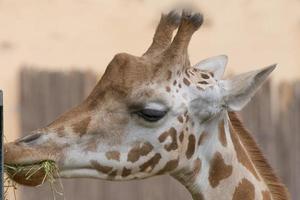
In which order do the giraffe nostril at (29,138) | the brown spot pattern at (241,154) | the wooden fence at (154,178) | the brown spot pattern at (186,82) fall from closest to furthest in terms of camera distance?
the giraffe nostril at (29,138) → the brown spot pattern at (186,82) → the brown spot pattern at (241,154) → the wooden fence at (154,178)

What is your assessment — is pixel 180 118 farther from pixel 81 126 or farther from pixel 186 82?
pixel 81 126

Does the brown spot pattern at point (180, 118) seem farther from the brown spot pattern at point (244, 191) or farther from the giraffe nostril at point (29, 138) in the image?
the giraffe nostril at point (29, 138)

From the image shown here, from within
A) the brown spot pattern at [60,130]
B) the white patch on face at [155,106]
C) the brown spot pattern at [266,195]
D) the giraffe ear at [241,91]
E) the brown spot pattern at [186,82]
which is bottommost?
the brown spot pattern at [266,195]

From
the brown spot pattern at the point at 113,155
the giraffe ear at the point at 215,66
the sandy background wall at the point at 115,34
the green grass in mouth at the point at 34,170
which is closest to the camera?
the green grass in mouth at the point at 34,170

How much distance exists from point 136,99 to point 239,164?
0.65 meters

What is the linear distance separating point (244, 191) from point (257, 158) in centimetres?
26

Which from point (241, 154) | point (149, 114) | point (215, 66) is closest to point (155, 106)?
point (149, 114)

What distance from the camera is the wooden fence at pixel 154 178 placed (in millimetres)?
12688

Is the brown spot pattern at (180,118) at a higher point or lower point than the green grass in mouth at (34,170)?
higher

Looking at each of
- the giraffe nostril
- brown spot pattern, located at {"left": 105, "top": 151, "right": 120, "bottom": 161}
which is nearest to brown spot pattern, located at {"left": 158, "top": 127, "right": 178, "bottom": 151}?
brown spot pattern, located at {"left": 105, "top": 151, "right": 120, "bottom": 161}

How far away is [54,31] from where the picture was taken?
14430mm

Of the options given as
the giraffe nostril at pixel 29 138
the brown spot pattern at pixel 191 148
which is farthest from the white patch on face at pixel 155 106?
the giraffe nostril at pixel 29 138

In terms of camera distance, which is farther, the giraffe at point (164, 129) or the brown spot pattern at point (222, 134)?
the brown spot pattern at point (222, 134)

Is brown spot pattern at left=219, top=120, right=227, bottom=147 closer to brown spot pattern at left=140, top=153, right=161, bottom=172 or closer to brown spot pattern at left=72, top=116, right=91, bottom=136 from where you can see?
brown spot pattern at left=140, top=153, right=161, bottom=172
